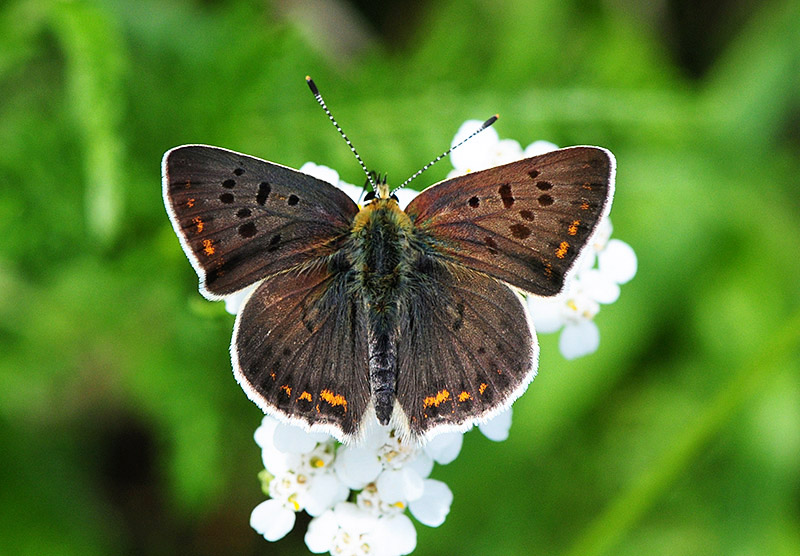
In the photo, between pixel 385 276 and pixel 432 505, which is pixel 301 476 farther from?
pixel 385 276

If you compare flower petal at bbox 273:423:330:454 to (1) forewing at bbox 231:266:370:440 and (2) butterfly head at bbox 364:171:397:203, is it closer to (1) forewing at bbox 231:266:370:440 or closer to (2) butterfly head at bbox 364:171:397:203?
(1) forewing at bbox 231:266:370:440

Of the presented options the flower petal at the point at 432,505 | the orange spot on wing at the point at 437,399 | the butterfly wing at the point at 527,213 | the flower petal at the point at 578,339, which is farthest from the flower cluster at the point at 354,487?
the butterfly wing at the point at 527,213

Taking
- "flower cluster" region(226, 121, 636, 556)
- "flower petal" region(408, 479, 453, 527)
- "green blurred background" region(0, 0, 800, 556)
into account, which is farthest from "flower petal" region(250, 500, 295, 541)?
"green blurred background" region(0, 0, 800, 556)

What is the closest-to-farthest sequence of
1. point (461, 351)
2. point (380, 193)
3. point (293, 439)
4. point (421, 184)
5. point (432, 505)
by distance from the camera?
point (461, 351) → point (293, 439) → point (432, 505) → point (380, 193) → point (421, 184)

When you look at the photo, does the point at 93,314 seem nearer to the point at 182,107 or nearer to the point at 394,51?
the point at 182,107

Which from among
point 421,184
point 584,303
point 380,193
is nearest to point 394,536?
point 584,303

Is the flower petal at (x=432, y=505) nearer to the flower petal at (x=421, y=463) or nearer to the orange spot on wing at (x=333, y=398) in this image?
the flower petal at (x=421, y=463)
